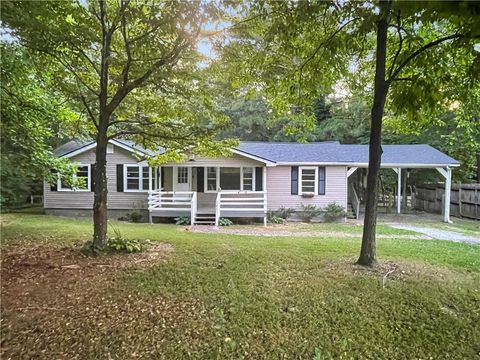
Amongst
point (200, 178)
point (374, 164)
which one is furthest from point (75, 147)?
point (374, 164)

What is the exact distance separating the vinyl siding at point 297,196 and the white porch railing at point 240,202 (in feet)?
3.44

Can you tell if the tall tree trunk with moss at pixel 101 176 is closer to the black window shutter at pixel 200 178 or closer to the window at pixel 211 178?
the black window shutter at pixel 200 178

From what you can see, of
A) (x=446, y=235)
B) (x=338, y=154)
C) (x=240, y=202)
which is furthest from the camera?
(x=338, y=154)

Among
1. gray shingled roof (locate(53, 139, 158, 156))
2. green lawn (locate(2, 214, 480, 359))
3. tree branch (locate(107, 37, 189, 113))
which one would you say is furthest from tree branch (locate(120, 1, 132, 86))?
gray shingled roof (locate(53, 139, 158, 156))

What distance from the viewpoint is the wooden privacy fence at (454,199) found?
15.2 metres

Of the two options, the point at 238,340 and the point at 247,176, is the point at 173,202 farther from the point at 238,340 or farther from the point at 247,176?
the point at 238,340

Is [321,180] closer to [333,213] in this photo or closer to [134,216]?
[333,213]

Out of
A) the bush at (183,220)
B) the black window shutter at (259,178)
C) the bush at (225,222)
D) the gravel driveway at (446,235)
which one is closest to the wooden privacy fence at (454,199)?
the gravel driveway at (446,235)

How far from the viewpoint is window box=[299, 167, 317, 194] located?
15.3m

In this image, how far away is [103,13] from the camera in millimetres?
5336

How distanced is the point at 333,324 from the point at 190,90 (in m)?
4.79

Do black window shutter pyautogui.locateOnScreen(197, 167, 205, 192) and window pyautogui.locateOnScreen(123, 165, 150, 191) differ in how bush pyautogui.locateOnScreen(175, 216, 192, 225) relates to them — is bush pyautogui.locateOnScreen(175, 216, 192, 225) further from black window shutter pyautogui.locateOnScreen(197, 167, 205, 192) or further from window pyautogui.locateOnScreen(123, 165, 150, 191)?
window pyautogui.locateOnScreen(123, 165, 150, 191)

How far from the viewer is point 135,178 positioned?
1488 centimetres

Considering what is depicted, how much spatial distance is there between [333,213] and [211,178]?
5.74 metres
